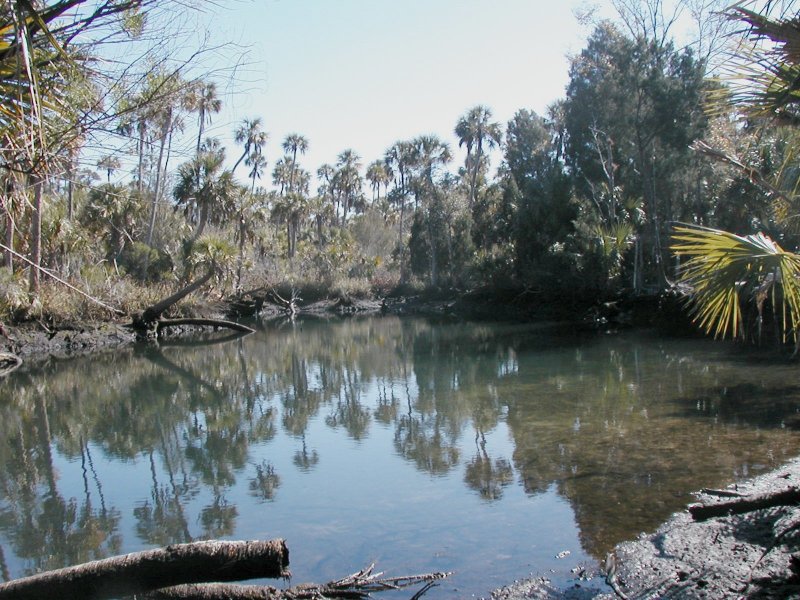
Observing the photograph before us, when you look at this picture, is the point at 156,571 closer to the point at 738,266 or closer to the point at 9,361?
the point at 738,266

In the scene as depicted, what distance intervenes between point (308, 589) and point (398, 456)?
565 centimetres

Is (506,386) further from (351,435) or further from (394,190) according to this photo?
(394,190)

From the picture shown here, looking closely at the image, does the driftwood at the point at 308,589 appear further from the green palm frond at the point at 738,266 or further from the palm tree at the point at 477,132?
the palm tree at the point at 477,132

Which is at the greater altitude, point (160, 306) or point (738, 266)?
point (738, 266)

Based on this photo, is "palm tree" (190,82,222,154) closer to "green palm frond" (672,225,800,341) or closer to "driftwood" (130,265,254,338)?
"green palm frond" (672,225,800,341)

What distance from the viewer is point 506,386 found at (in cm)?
1683

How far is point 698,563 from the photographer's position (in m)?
5.63

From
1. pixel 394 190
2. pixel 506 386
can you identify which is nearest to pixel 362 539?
pixel 506 386

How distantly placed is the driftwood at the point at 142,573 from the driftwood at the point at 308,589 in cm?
86

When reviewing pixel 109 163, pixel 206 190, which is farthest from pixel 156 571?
pixel 206 190

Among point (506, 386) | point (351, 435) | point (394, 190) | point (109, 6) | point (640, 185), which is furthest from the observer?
point (394, 190)

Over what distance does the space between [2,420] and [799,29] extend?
16087 mm

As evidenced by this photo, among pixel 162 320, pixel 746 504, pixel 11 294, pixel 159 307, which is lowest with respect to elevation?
pixel 746 504

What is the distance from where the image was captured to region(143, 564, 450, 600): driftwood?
433cm
